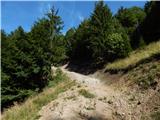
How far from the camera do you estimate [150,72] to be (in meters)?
21.3

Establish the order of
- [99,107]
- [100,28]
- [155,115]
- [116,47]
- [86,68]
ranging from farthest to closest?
[86,68] → [100,28] → [116,47] → [99,107] → [155,115]

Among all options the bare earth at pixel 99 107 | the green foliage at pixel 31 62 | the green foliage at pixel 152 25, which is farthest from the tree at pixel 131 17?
the bare earth at pixel 99 107

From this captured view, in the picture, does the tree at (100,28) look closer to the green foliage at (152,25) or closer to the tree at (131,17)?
the green foliage at (152,25)

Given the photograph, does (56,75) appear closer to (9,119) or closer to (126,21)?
(9,119)

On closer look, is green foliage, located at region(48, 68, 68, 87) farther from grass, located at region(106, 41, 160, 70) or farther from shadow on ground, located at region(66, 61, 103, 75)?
shadow on ground, located at region(66, 61, 103, 75)

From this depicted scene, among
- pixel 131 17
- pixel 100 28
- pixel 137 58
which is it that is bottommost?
pixel 137 58

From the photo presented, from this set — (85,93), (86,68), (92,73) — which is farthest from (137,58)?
(86,68)

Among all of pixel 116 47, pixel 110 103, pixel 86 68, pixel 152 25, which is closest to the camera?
pixel 110 103

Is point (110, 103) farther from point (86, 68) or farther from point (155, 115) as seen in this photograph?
point (86, 68)

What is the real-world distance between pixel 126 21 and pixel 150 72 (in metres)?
52.4

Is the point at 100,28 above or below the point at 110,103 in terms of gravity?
above

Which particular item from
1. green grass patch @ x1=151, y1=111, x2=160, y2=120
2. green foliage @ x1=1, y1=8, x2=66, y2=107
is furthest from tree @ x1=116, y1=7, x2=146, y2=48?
green grass patch @ x1=151, y1=111, x2=160, y2=120

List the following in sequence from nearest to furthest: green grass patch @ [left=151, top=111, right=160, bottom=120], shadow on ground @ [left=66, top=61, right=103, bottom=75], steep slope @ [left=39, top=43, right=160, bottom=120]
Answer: green grass patch @ [left=151, top=111, right=160, bottom=120], steep slope @ [left=39, top=43, right=160, bottom=120], shadow on ground @ [left=66, top=61, right=103, bottom=75]

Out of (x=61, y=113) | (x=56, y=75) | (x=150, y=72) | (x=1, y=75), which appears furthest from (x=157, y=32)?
(x=61, y=113)
